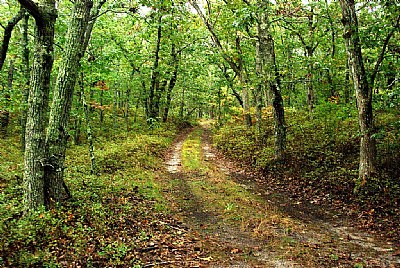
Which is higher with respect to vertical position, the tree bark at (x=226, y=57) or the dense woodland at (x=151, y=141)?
the tree bark at (x=226, y=57)

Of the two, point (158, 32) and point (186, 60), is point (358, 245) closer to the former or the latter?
point (158, 32)

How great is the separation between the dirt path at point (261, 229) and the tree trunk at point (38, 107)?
374 centimetres

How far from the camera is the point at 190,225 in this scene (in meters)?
7.94

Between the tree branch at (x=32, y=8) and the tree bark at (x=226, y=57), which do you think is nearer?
the tree branch at (x=32, y=8)

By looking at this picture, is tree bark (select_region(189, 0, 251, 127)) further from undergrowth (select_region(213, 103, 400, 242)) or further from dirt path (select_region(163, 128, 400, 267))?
dirt path (select_region(163, 128, 400, 267))

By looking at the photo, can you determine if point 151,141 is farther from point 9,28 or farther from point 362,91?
point 362,91

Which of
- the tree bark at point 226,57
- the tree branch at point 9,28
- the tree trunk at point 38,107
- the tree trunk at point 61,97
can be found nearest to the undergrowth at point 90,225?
the tree trunk at point 38,107

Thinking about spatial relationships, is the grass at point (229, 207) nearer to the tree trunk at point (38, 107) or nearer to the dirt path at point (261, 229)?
the dirt path at point (261, 229)

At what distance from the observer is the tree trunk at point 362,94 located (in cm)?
962

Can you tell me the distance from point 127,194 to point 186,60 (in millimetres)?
22093

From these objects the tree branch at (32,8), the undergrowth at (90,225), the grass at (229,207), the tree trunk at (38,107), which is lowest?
the grass at (229,207)

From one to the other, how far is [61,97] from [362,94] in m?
8.91

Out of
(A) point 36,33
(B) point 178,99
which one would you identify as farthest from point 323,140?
(B) point 178,99

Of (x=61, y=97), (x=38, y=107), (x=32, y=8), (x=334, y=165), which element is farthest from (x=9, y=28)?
(x=334, y=165)
